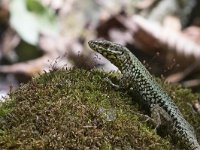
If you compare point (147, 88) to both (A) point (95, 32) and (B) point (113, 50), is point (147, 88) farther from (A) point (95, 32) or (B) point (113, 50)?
(A) point (95, 32)

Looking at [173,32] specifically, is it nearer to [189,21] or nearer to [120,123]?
[189,21]

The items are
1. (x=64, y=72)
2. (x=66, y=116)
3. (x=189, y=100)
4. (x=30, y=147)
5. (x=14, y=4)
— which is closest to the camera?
(x=30, y=147)

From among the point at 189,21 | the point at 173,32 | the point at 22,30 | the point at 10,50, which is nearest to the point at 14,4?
the point at 22,30

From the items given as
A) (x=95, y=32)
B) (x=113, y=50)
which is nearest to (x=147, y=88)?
(x=113, y=50)

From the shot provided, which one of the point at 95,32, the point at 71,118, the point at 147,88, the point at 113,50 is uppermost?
the point at 95,32

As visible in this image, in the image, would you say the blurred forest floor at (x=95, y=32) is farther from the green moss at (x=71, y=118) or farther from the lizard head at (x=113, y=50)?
the green moss at (x=71, y=118)

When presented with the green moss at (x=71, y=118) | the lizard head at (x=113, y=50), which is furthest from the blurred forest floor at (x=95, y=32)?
the green moss at (x=71, y=118)
